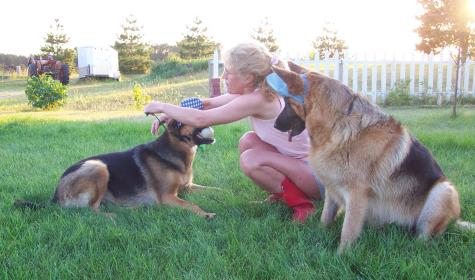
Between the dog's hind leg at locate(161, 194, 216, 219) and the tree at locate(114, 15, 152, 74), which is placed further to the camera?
the tree at locate(114, 15, 152, 74)

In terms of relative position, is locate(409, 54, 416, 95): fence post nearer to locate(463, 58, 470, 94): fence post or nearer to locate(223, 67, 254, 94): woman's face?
locate(463, 58, 470, 94): fence post

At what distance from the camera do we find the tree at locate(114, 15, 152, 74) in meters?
43.1

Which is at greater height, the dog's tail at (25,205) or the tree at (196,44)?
the tree at (196,44)

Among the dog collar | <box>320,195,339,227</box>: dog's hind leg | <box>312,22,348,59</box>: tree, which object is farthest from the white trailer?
the dog collar

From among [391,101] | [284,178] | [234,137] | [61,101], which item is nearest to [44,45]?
[61,101]

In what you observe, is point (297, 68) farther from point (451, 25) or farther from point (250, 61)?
point (451, 25)

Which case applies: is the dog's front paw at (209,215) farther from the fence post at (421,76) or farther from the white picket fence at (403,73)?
the fence post at (421,76)

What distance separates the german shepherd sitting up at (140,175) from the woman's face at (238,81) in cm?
88

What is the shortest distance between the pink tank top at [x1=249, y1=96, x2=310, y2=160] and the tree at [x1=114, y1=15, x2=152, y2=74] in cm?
4068

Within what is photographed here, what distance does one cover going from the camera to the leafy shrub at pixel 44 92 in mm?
13898

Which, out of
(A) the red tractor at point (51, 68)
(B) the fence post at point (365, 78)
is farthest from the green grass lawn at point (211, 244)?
(A) the red tractor at point (51, 68)

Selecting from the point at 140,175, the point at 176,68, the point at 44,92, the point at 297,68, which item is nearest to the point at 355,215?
the point at 297,68

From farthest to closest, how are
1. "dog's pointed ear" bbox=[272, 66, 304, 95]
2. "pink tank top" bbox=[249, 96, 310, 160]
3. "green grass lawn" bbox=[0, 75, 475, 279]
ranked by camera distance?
"pink tank top" bbox=[249, 96, 310, 160] < "dog's pointed ear" bbox=[272, 66, 304, 95] < "green grass lawn" bbox=[0, 75, 475, 279]

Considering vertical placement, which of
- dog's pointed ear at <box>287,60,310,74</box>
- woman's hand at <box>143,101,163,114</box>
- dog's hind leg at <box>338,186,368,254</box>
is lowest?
dog's hind leg at <box>338,186,368,254</box>
